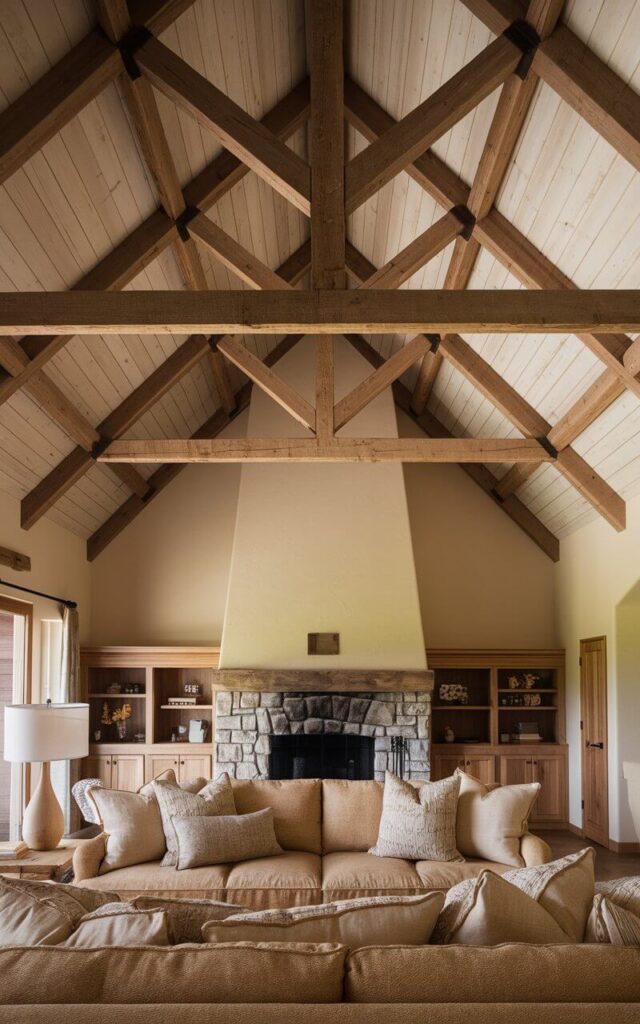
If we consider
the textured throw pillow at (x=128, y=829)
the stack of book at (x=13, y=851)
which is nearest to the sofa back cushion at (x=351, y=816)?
the textured throw pillow at (x=128, y=829)

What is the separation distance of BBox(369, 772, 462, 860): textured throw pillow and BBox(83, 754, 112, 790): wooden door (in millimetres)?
4354

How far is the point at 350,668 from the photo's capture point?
8289mm

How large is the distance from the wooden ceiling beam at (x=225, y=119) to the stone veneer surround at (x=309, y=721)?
16.1ft

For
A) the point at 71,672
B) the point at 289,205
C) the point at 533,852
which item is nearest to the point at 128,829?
the point at 533,852

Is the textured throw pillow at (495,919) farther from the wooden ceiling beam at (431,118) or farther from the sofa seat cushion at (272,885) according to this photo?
the wooden ceiling beam at (431,118)

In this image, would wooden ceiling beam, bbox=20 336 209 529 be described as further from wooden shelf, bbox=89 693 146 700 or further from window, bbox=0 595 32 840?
wooden shelf, bbox=89 693 146 700

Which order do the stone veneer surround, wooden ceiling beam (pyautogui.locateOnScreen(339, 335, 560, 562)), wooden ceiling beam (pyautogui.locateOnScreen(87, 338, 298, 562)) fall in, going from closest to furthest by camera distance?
the stone veneer surround
wooden ceiling beam (pyautogui.locateOnScreen(87, 338, 298, 562))
wooden ceiling beam (pyautogui.locateOnScreen(339, 335, 560, 562))

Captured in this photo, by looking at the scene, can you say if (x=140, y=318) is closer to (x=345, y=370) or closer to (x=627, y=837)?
(x=345, y=370)

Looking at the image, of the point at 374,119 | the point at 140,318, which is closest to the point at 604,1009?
the point at 140,318

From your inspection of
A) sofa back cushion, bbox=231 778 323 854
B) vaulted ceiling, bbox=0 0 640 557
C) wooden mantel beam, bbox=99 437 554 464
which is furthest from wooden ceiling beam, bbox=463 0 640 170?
sofa back cushion, bbox=231 778 323 854

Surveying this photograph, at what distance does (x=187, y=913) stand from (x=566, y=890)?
1.03 meters

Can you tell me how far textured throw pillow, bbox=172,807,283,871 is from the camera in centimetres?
483

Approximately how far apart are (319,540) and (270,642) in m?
1.01

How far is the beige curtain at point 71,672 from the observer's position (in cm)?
813
